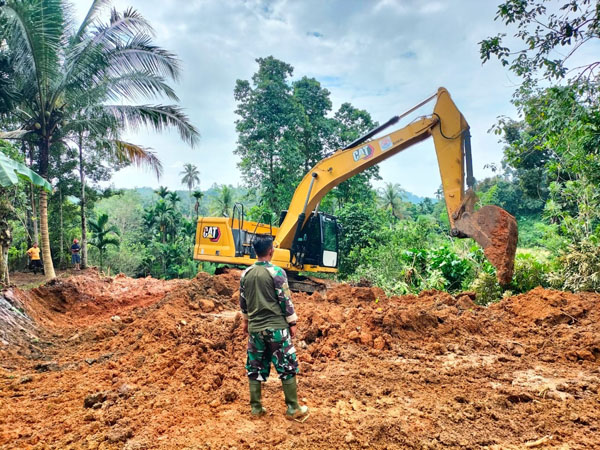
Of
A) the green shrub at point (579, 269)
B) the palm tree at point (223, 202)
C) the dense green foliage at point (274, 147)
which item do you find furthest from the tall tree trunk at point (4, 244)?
the palm tree at point (223, 202)

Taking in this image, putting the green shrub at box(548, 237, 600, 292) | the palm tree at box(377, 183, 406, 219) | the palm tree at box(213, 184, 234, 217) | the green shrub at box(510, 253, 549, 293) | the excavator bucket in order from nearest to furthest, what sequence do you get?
the excavator bucket → the green shrub at box(548, 237, 600, 292) → the green shrub at box(510, 253, 549, 293) → the palm tree at box(213, 184, 234, 217) → the palm tree at box(377, 183, 406, 219)

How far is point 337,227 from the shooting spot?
10633mm

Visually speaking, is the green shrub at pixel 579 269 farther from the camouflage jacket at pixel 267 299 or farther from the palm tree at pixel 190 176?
the palm tree at pixel 190 176

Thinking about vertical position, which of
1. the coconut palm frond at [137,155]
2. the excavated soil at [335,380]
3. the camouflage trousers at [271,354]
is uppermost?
the coconut palm frond at [137,155]

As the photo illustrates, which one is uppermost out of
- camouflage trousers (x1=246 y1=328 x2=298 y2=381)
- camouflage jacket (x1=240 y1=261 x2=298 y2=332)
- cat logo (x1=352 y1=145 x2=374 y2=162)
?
cat logo (x1=352 y1=145 x2=374 y2=162)

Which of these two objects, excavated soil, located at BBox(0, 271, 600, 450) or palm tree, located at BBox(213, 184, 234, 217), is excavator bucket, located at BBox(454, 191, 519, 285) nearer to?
excavated soil, located at BBox(0, 271, 600, 450)

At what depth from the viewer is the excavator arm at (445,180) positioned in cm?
565

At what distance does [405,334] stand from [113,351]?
13.3 ft

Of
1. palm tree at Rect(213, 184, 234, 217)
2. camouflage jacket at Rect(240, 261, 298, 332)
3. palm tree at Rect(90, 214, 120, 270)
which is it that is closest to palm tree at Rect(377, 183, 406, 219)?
palm tree at Rect(213, 184, 234, 217)

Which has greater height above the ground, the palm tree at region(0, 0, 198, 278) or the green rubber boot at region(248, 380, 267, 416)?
the palm tree at region(0, 0, 198, 278)

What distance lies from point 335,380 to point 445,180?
13.8ft

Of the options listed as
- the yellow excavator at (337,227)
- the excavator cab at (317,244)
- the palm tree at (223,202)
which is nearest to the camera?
the yellow excavator at (337,227)

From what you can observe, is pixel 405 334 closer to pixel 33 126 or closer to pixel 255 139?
pixel 33 126

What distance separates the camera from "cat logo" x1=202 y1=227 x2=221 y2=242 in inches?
432
